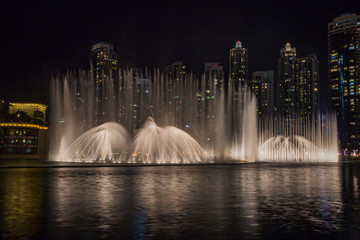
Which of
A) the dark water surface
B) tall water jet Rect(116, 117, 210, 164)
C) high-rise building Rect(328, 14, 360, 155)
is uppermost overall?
high-rise building Rect(328, 14, 360, 155)

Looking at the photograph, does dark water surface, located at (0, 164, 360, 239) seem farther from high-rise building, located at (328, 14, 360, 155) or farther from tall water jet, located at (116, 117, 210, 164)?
high-rise building, located at (328, 14, 360, 155)

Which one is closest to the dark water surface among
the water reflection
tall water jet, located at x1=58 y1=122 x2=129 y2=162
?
the water reflection

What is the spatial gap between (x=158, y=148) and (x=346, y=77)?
5871 inches

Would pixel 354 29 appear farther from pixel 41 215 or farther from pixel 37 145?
pixel 41 215

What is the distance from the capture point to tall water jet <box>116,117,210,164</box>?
45.0 metres

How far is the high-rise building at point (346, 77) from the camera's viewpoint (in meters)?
158

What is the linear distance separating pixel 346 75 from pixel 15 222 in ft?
597

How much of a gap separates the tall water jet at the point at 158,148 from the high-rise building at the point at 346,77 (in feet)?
398

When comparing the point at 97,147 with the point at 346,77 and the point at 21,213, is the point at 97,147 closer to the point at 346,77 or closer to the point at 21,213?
the point at 21,213

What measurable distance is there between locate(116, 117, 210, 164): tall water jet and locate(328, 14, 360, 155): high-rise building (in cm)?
12131

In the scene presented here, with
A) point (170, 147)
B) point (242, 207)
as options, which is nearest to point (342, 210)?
point (242, 207)

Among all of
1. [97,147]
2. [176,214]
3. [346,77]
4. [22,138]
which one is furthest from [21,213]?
[346,77]

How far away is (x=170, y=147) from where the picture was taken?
151 ft

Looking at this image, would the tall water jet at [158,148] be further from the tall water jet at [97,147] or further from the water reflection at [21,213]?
the water reflection at [21,213]
